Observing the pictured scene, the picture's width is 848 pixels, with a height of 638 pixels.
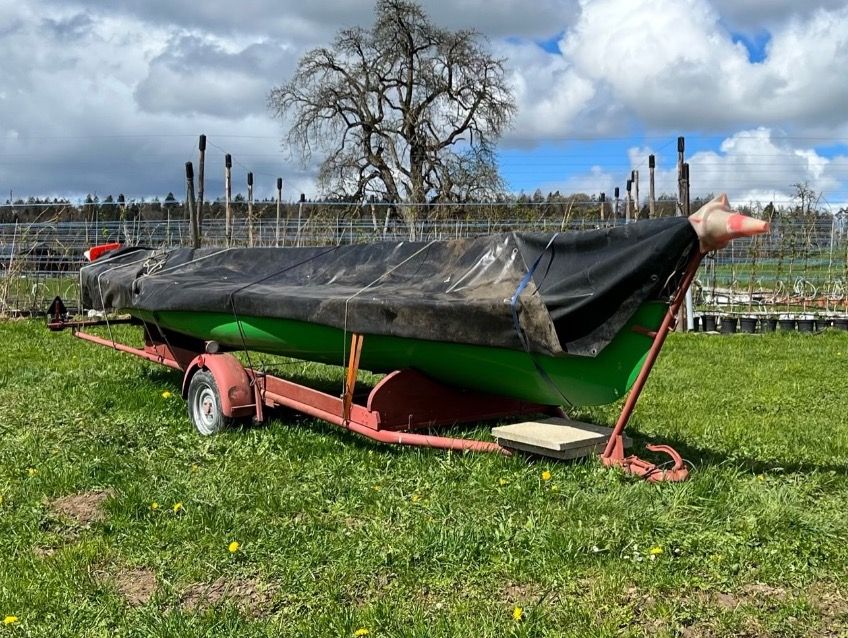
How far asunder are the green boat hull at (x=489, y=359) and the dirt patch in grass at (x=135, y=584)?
6.39 ft

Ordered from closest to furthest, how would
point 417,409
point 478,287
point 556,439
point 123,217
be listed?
point 556,439, point 478,287, point 417,409, point 123,217

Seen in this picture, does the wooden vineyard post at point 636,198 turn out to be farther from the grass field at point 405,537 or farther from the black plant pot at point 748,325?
the grass field at point 405,537

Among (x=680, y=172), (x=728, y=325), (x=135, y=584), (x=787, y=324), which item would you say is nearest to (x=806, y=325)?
(x=787, y=324)

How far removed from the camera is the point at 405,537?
3982mm

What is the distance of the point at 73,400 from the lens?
7430 millimetres

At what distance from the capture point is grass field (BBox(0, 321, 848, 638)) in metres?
3.28

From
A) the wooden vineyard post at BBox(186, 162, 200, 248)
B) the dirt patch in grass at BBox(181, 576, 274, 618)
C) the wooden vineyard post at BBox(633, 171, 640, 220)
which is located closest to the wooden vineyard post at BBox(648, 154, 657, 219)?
the wooden vineyard post at BBox(633, 171, 640, 220)

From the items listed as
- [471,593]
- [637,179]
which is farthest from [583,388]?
[637,179]

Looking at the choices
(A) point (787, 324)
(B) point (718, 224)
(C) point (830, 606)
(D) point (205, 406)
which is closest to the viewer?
(C) point (830, 606)

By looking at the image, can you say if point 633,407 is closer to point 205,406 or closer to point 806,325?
point 205,406

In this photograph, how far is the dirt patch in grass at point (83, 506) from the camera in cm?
452

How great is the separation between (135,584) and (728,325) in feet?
38.4

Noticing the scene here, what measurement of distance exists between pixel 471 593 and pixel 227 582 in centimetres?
Result: 107

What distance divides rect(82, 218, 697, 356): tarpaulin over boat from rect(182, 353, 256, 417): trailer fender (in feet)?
1.30
